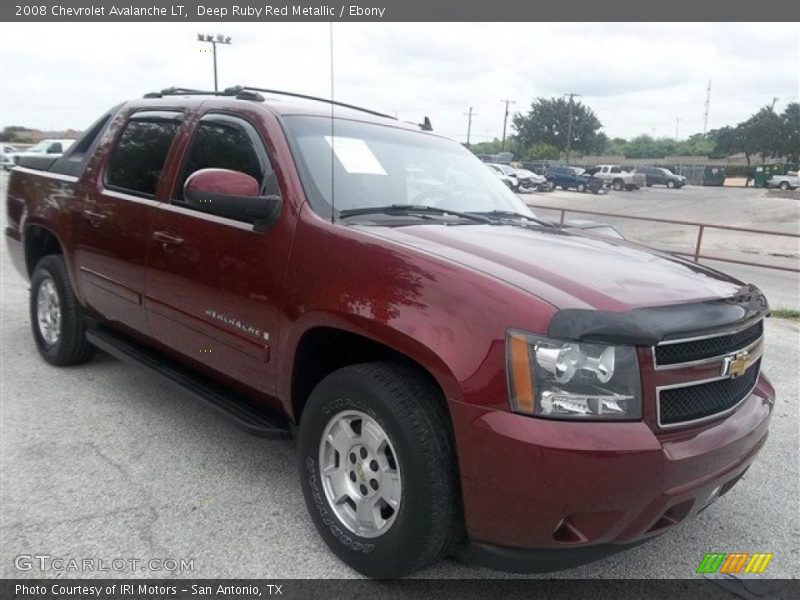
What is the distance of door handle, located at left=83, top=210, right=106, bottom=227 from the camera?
13.3 feet

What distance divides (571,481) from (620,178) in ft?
173

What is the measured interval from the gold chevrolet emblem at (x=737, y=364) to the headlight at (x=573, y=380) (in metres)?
0.49

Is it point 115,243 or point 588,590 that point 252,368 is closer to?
point 115,243

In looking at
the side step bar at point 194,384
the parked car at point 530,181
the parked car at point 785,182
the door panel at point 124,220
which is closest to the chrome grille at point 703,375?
the side step bar at point 194,384

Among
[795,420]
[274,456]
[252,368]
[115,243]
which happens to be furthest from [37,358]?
[795,420]

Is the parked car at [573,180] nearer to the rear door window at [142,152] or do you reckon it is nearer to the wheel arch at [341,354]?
the rear door window at [142,152]

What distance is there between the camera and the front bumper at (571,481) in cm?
201

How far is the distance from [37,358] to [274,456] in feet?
8.51

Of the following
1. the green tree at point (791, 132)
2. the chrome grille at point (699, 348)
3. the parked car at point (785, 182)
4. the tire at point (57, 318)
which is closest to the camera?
the chrome grille at point (699, 348)

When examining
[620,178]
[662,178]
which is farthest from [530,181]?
[662,178]

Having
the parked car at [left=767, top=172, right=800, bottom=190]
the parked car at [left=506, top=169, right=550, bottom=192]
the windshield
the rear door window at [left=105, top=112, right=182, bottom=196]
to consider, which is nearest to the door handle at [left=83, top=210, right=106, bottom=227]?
the rear door window at [left=105, top=112, right=182, bottom=196]

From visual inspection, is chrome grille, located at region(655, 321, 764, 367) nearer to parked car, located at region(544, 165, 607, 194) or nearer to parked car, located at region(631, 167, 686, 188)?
parked car, located at region(544, 165, 607, 194)

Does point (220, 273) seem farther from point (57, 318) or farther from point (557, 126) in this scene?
point (557, 126)

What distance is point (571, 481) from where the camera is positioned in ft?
6.58
